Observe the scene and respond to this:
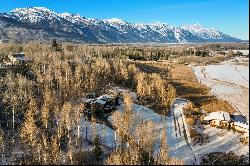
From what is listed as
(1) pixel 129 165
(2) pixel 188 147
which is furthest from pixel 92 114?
(1) pixel 129 165

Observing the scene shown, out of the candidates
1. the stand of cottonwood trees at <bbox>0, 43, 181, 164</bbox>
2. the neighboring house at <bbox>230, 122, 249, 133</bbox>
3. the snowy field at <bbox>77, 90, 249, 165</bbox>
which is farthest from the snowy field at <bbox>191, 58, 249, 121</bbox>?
the stand of cottonwood trees at <bbox>0, 43, 181, 164</bbox>

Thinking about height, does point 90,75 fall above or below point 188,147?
above

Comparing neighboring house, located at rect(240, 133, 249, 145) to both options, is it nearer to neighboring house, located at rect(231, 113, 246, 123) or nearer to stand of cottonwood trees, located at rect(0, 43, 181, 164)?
neighboring house, located at rect(231, 113, 246, 123)

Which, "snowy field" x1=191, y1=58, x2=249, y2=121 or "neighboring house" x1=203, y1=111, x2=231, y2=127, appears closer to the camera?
"neighboring house" x1=203, y1=111, x2=231, y2=127

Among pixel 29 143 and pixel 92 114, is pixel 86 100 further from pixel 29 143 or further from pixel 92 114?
pixel 29 143

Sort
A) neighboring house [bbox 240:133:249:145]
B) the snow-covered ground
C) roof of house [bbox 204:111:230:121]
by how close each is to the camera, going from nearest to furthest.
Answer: the snow-covered ground, neighboring house [bbox 240:133:249:145], roof of house [bbox 204:111:230:121]

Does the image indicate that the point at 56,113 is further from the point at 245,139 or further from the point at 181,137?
the point at 245,139
